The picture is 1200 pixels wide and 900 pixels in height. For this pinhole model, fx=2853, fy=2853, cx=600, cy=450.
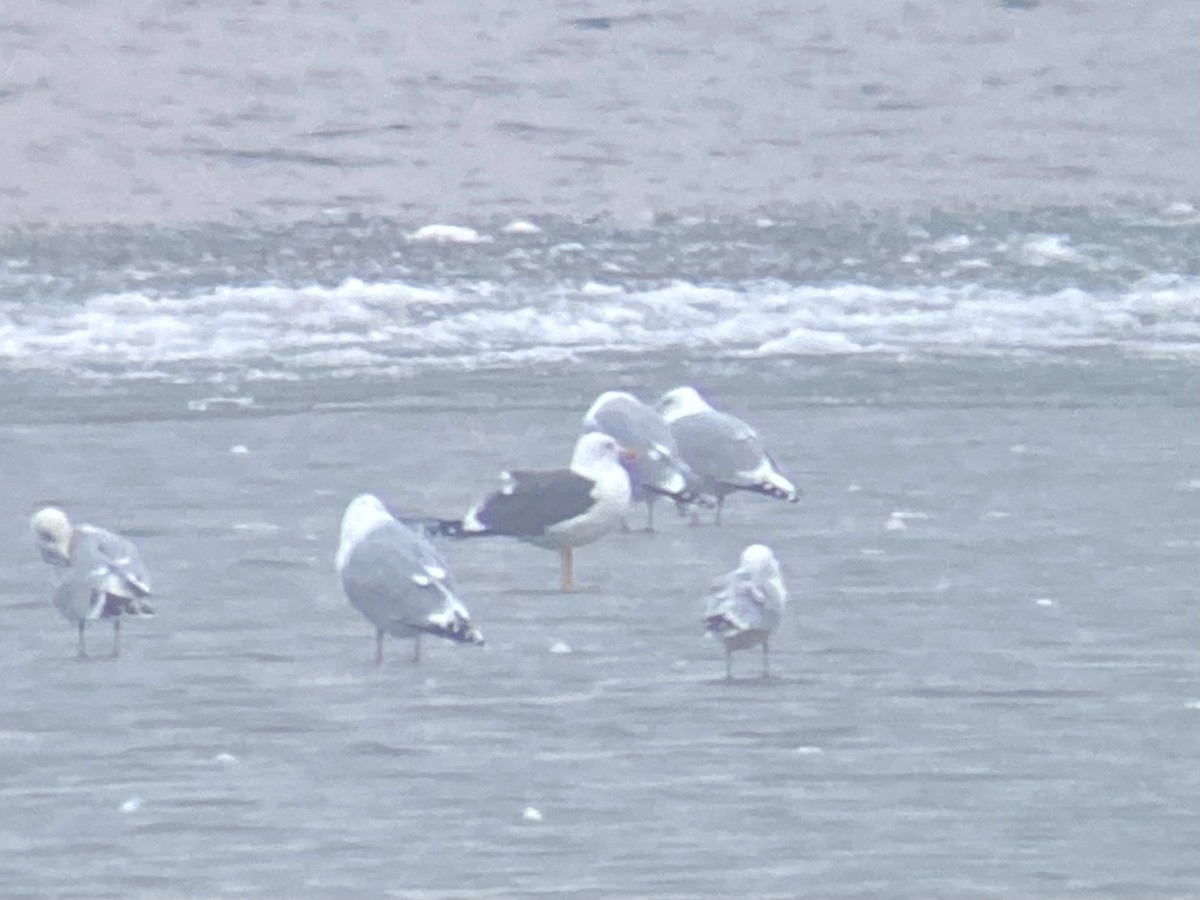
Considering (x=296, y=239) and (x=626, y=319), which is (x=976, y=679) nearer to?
(x=626, y=319)


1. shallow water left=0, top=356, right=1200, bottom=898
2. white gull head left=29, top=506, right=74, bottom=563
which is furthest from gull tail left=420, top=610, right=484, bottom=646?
white gull head left=29, top=506, right=74, bottom=563

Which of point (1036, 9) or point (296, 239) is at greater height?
point (1036, 9)

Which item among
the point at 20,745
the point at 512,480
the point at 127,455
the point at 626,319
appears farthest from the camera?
the point at 626,319

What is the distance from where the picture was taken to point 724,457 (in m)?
8.74

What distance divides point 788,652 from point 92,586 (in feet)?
5.67

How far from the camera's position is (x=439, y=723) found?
21.1 feet

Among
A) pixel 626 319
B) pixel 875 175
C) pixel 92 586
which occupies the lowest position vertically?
pixel 92 586

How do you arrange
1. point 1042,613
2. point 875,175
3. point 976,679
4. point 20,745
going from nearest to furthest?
1. point 20,745
2. point 976,679
3. point 1042,613
4. point 875,175

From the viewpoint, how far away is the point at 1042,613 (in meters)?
7.47

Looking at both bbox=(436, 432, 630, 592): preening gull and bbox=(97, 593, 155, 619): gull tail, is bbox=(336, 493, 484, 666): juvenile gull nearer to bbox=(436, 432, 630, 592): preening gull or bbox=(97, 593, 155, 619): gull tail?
bbox=(97, 593, 155, 619): gull tail

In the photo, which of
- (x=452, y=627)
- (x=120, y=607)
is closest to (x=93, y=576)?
(x=120, y=607)

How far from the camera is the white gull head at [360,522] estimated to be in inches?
282

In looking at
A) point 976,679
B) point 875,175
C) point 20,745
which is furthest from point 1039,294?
point 20,745

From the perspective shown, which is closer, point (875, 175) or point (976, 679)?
point (976, 679)
